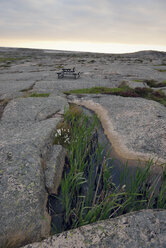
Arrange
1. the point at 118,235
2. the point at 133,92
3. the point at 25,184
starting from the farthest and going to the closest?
the point at 133,92, the point at 25,184, the point at 118,235

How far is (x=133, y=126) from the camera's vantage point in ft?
28.2

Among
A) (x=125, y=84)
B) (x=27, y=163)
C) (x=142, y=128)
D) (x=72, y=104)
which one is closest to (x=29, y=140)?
(x=27, y=163)

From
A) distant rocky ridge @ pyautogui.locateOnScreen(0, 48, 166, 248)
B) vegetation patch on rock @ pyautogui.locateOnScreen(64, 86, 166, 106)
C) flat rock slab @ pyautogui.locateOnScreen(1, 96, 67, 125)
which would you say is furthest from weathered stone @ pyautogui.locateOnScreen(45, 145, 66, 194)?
vegetation patch on rock @ pyautogui.locateOnScreen(64, 86, 166, 106)

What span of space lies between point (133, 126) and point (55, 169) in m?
4.84

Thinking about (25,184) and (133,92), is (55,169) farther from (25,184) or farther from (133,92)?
(133,92)

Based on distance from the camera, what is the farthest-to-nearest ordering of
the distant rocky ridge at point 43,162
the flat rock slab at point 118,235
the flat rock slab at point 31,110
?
the flat rock slab at point 31,110 → the distant rocky ridge at point 43,162 → the flat rock slab at point 118,235

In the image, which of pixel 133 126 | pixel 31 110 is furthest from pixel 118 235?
pixel 31 110

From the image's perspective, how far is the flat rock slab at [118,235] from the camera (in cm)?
320

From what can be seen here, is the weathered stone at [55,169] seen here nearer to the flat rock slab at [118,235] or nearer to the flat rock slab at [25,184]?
the flat rock slab at [25,184]

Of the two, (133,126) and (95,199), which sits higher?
(133,126)

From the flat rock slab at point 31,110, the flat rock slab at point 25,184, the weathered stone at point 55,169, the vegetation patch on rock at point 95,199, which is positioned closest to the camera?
the flat rock slab at point 25,184

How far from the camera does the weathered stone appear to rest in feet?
16.1

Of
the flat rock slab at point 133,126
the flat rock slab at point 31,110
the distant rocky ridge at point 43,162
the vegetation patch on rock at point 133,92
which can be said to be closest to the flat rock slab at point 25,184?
the distant rocky ridge at point 43,162

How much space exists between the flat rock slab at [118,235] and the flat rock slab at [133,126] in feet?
7.42
